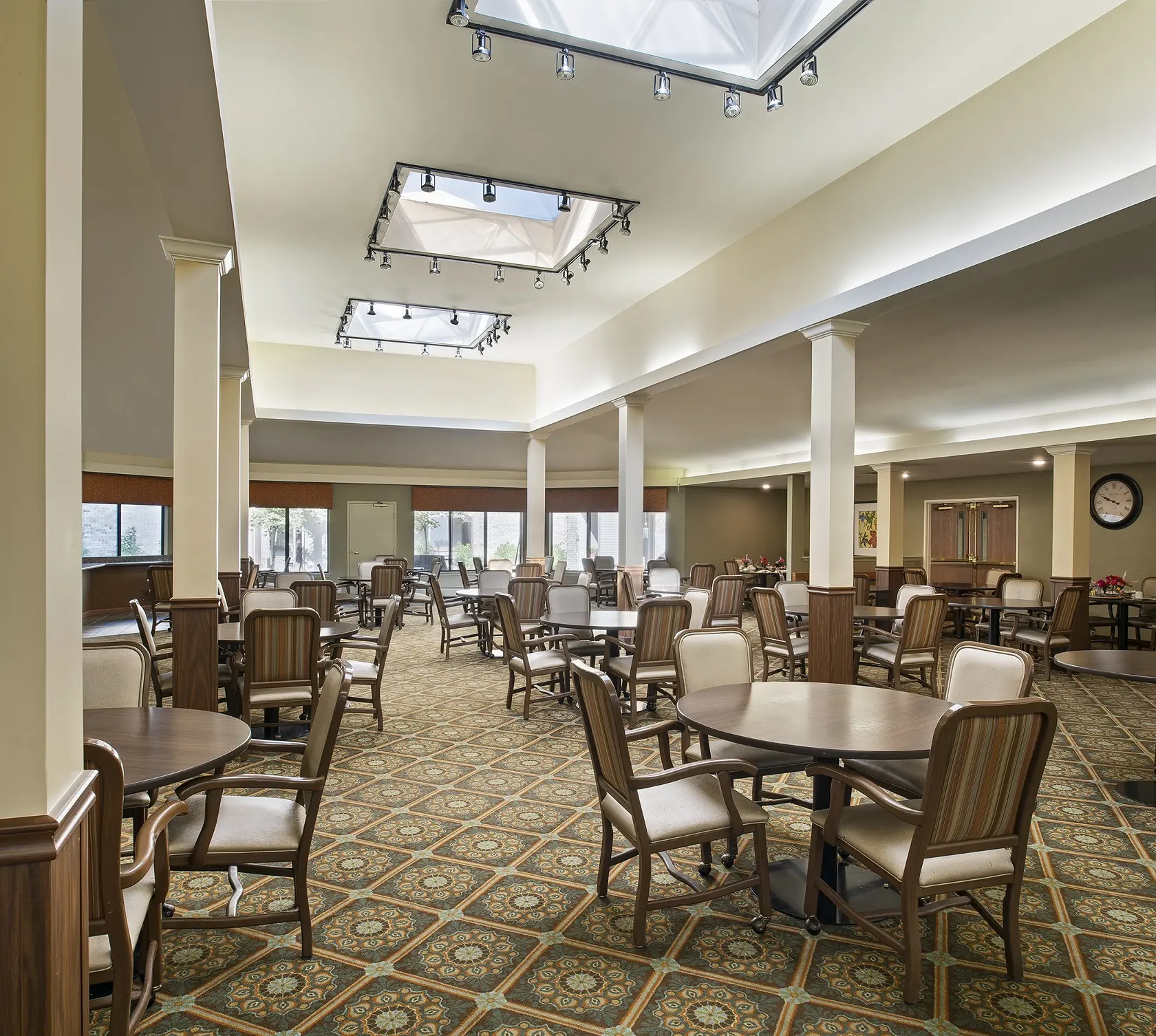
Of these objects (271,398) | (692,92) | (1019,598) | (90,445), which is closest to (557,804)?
(692,92)

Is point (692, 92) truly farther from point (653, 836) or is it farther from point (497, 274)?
point (653, 836)

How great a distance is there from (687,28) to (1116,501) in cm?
1116

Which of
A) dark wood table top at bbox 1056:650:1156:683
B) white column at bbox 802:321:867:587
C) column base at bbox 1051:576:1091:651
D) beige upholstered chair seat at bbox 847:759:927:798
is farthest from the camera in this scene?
column base at bbox 1051:576:1091:651

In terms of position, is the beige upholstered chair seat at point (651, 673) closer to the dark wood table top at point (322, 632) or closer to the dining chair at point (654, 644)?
the dining chair at point (654, 644)

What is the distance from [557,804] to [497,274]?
17.4 ft

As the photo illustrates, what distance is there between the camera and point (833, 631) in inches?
221

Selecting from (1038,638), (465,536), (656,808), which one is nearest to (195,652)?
(656,808)

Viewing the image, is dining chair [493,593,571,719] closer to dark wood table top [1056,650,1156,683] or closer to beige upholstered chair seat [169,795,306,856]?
beige upholstered chair seat [169,795,306,856]

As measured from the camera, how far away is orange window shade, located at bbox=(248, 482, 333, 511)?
14.4m

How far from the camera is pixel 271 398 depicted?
11.4 m

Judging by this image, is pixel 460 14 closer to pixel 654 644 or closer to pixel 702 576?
pixel 654 644

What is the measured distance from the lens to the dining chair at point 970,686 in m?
3.08

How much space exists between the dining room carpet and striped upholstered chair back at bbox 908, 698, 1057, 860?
50 cm

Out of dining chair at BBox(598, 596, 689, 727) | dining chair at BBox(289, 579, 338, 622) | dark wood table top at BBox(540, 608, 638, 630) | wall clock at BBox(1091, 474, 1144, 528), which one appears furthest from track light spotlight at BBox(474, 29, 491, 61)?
wall clock at BBox(1091, 474, 1144, 528)
